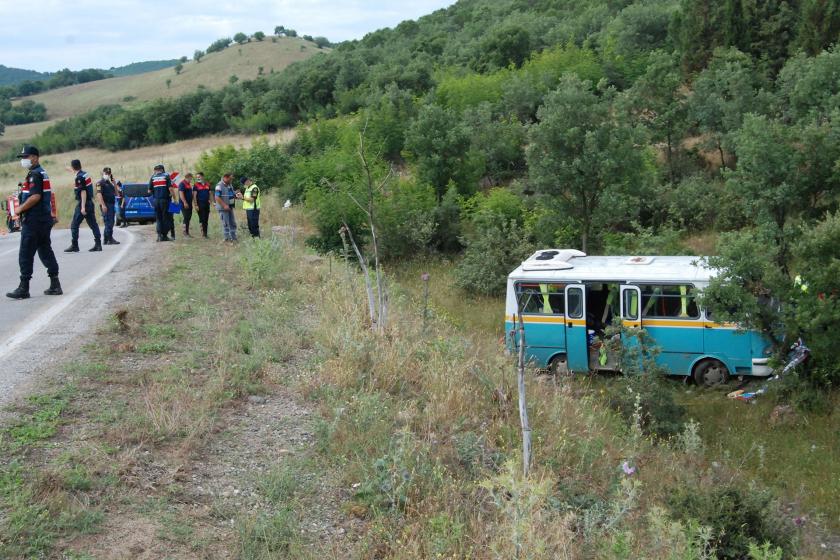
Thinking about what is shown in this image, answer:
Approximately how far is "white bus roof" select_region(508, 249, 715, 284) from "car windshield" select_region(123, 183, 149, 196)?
54.6 ft

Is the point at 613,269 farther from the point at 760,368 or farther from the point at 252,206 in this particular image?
the point at 252,206

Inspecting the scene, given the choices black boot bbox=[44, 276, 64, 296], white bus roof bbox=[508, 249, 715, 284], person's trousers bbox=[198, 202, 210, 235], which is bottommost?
white bus roof bbox=[508, 249, 715, 284]

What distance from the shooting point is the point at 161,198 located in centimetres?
1781

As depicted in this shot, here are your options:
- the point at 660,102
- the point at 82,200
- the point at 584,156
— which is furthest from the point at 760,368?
the point at 660,102

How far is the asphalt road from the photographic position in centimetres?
816

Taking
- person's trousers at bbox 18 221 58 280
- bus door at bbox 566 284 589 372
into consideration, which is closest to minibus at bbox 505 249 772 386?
bus door at bbox 566 284 589 372

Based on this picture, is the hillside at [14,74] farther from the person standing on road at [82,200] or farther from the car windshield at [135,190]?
the person standing on road at [82,200]

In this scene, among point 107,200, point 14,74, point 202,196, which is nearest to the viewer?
point 107,200

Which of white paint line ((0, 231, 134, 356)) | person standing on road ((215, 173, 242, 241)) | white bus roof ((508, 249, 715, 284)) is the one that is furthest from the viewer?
person standing on road ((215, 173, 242, 241))

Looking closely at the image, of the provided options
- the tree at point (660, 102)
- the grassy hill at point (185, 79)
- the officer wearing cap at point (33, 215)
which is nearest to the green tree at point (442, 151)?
the tree at point (660, 102)

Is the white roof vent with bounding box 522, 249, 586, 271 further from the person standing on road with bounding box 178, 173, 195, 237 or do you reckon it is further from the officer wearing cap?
the officer wearing cap

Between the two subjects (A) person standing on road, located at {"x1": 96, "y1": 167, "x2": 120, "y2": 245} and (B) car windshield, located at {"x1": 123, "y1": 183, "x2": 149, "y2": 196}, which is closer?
(A) person standing on road, located at {"x1": 96, "y1": 167, "x2": 120, "y2": 245}

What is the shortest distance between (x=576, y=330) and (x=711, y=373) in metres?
2.79

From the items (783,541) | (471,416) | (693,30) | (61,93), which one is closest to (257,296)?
(471,416)
